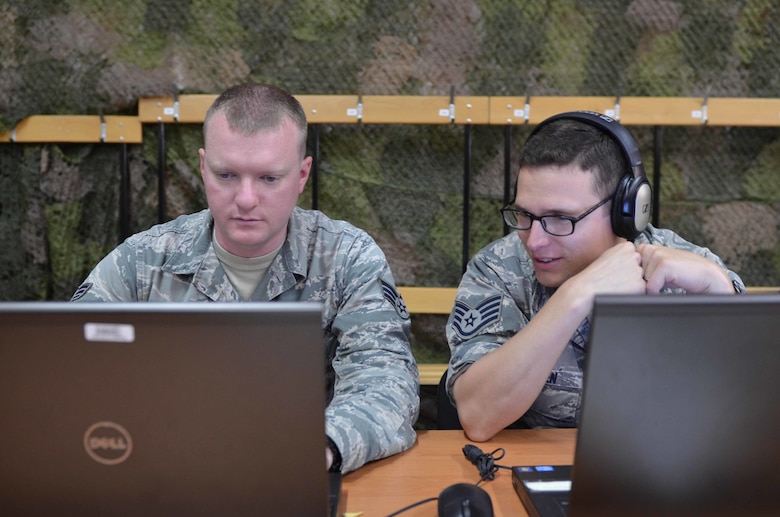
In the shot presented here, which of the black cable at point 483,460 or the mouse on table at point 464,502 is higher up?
the mouse on table at point 464,502

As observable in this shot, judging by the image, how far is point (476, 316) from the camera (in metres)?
1.42

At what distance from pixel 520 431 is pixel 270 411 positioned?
0.71 m

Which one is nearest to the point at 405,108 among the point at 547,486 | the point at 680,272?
the point at 680,272

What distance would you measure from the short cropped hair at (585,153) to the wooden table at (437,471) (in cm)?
49

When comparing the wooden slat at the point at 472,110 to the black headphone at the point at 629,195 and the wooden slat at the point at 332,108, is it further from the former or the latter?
the black headphone at the point at 629,195

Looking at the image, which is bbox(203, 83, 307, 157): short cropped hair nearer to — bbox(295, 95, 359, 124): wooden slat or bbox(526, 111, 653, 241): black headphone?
bbox(526, 111, 653, 241): black headphone

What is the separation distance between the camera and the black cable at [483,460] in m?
1.04

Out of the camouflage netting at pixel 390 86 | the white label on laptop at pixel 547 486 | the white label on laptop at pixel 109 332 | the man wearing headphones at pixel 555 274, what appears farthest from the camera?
the camouflage netting at pixel 390 86

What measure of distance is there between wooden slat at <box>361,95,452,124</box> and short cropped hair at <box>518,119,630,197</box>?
1164 millimetres

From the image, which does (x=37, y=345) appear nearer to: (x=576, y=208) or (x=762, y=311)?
(x=762, y=311)

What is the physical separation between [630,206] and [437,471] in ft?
2.04

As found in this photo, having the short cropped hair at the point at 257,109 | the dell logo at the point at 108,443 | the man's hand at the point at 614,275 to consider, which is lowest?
the dell logo at the point at 108,443

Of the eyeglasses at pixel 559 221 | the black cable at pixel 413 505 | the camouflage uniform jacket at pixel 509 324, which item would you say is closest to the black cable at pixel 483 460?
the black cable at pixel 413 505

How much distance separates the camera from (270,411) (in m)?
0.67
